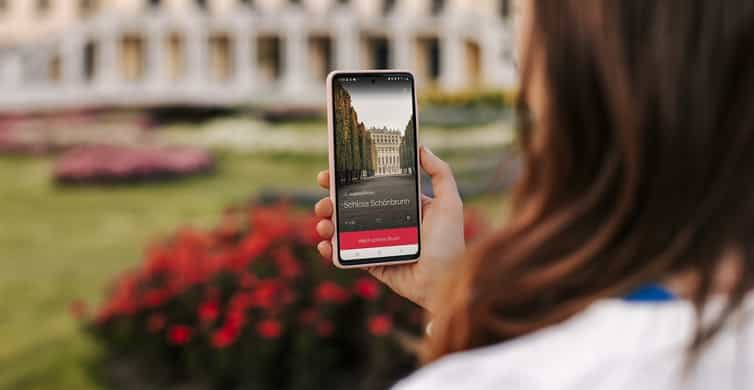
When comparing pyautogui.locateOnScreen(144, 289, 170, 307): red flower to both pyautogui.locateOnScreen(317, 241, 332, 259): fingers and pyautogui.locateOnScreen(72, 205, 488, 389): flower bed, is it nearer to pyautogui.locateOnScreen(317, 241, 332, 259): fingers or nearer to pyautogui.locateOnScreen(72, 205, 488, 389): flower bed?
pyautogui.locateOnScreen(72, 205, 488, 389): flower bed

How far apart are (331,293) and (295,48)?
385 inches

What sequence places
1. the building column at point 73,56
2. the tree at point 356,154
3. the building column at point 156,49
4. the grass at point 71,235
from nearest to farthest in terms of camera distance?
the tree at point 356,154
the grass at point 71,235
the building column at point 73,56
the building column at point 156,49

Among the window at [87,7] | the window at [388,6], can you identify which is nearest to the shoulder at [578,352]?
the window at [388,6]

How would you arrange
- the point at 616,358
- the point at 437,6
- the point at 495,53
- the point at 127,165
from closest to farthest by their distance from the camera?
the point at 616,358 < the point at 127,165 < the point at 495,53 < the point at 437,6

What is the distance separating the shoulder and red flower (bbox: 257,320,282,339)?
352 centimetres

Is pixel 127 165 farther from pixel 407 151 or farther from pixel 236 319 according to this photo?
pixel 407 151

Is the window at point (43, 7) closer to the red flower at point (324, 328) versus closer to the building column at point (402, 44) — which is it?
the building column at point (402, 44)

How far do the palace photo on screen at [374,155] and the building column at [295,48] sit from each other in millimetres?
11643

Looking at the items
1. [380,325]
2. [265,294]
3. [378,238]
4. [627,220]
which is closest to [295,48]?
[265,294]

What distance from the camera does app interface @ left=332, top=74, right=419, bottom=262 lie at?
1356mm

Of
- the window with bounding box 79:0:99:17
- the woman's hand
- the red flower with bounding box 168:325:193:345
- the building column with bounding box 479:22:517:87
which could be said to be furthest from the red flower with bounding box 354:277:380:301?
the window with bounding box 79:0:99:17

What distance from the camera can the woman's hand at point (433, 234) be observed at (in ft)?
4.49

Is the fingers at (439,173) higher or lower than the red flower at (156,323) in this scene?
higher

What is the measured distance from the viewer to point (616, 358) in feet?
2.27
